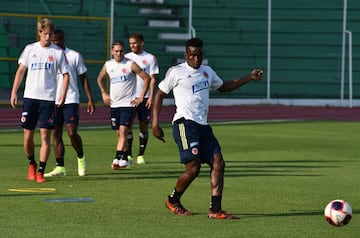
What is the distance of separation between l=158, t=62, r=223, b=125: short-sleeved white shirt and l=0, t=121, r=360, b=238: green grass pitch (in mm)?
1073

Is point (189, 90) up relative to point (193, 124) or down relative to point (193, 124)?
up

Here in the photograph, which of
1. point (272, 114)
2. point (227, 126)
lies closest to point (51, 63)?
point (227, 126)

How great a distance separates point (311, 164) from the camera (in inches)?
722

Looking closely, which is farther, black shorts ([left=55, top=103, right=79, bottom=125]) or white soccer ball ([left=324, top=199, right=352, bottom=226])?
black shorts ([left=55, top=103, right=79, bottom=125])

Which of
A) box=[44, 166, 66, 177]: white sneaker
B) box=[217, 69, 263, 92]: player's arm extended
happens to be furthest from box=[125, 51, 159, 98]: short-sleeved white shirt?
box=[217, 69, 263, 92]: player's arm extended

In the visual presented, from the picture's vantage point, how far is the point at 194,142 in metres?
11.8

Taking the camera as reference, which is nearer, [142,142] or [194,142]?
[194,142]

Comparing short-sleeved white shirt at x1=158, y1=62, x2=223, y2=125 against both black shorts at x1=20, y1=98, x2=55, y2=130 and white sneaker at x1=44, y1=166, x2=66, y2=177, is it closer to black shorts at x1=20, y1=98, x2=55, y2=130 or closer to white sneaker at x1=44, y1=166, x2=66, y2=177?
black shorts at x1=20, y1=98, x2=55, y2=130

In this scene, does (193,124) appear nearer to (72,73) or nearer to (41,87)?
(41,87)

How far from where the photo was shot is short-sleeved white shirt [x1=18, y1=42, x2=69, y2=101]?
15141 mm

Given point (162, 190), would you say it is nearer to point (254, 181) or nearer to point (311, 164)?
point (254, 181)

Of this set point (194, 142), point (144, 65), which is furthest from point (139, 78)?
→ point (194, 142)

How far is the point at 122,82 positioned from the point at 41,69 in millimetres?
2851

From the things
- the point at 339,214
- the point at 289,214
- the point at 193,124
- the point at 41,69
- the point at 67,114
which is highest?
the point at 41,69
